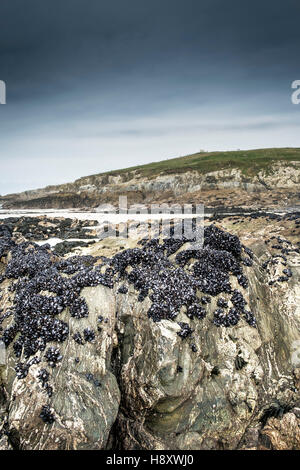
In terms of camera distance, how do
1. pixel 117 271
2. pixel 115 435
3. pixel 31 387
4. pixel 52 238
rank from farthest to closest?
pixel 52 238 → pixel 117 271 → pixel 115 435 → pixel 31 387

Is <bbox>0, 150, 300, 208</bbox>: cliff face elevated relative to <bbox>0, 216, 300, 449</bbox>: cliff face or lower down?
elevated

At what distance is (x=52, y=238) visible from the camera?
106 feet

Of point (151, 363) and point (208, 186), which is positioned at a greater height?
point (208, 186)

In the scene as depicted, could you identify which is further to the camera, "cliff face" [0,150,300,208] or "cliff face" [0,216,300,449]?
"cliff face" [0,150,300,208]

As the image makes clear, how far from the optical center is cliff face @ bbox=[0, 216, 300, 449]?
21.1ft

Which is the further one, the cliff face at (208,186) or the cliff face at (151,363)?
the cliff face at (208,186)

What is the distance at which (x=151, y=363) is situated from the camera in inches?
286

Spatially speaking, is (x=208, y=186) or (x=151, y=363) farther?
(x=208, y=186)

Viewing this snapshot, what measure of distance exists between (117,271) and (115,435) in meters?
4.93

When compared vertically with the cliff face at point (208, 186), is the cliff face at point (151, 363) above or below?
below

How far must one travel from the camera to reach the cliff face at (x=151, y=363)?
6.42 meters

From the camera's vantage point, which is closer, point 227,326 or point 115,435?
point 115,435

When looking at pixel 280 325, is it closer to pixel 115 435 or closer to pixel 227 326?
pixel 227 326
